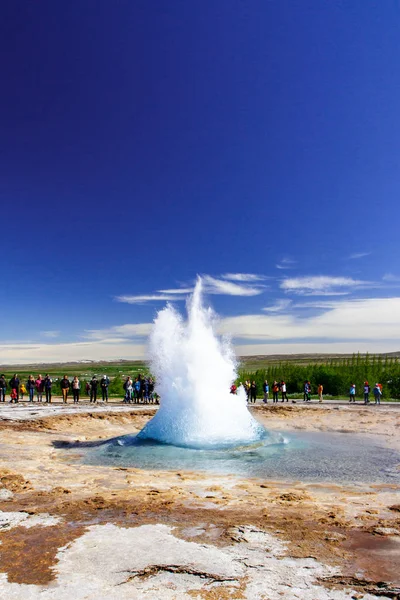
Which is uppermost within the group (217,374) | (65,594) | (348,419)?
(217,374)

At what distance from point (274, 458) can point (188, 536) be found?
6207 millimetres

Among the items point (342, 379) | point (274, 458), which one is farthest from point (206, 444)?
point (342, 379)

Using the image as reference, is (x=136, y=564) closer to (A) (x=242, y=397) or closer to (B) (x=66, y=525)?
(B) (x=66, y=525)

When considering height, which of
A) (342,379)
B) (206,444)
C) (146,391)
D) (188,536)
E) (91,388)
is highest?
(91,388)

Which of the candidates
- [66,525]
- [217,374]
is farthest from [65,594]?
[217,374]

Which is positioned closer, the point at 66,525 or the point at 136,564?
the point at 136,564

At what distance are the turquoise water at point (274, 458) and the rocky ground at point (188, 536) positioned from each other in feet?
2.77

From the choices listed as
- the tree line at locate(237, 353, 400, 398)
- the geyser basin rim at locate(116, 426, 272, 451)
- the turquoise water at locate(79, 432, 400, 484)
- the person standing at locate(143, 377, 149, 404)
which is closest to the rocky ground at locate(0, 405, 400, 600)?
the turquoise water at locate(79, 432, 400, 484)

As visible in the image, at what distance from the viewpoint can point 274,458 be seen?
36.1 feet

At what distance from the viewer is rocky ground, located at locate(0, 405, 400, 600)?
4.01m

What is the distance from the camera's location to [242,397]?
586 inches

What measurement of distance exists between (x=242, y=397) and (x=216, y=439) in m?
2.68

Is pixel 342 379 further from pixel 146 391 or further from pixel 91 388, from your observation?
pixel 91 388

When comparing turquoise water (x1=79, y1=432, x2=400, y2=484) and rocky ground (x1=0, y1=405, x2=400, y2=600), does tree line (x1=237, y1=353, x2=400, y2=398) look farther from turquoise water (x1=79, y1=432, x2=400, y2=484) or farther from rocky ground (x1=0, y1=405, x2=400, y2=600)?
rocky ground (x1=0, y1=405, x2=400, y2=600)
